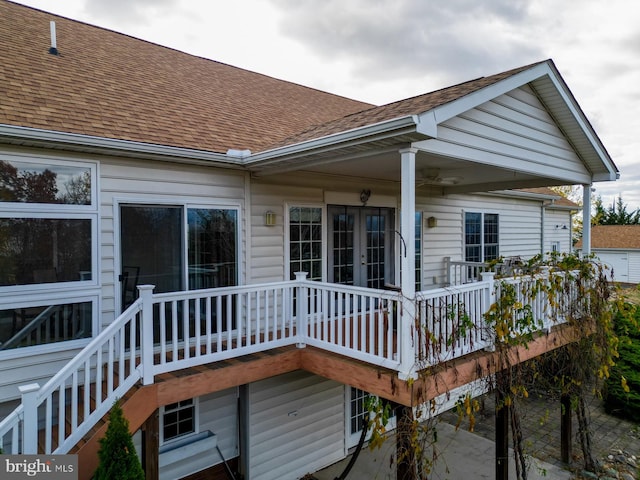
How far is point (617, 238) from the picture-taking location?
86.5ft

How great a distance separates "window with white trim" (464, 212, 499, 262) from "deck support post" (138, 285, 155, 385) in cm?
756

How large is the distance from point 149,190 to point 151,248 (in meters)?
0.69

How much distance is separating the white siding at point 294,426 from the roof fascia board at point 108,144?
3168 millimetres

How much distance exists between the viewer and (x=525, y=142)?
520cm

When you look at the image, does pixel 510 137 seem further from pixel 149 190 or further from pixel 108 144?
pixel 108 144

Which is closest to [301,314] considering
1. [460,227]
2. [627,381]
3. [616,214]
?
[460,227]

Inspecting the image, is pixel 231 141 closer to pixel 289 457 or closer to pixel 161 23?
pixel 289 457

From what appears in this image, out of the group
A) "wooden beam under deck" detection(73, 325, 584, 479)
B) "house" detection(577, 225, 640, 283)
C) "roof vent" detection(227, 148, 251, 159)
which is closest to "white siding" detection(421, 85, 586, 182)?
"wooden beam under deck" detection(73, 325, 584, 479)

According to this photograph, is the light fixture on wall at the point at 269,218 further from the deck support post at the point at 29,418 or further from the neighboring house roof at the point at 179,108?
the deck support post at the point at 29,418

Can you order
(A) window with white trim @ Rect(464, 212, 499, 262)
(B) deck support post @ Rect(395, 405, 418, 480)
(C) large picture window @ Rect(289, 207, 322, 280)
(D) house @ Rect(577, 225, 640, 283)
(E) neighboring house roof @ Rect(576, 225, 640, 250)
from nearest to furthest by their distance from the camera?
(B) deck support post @ Rect(395, 405, 418, 480) → (C) large picture window @ Rect(289, 207, 322, 280) → (A) window with white trim @ Rect(464, 212, 499, 262) → (D) house @ Rect(577, 225, 640, 283) → (E) neighboring house roof @ Rect(576, 225, 640, 250)

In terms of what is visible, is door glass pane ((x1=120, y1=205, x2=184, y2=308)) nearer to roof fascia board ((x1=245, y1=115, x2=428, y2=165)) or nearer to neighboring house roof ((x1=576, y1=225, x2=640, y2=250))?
roof fascia board ((x1=245, y1=115, x2=428, y2=165))

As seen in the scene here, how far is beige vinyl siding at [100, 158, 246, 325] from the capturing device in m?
4.46

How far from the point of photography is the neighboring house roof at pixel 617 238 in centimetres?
2556

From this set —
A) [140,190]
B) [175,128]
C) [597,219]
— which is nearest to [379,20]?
[175,128]
